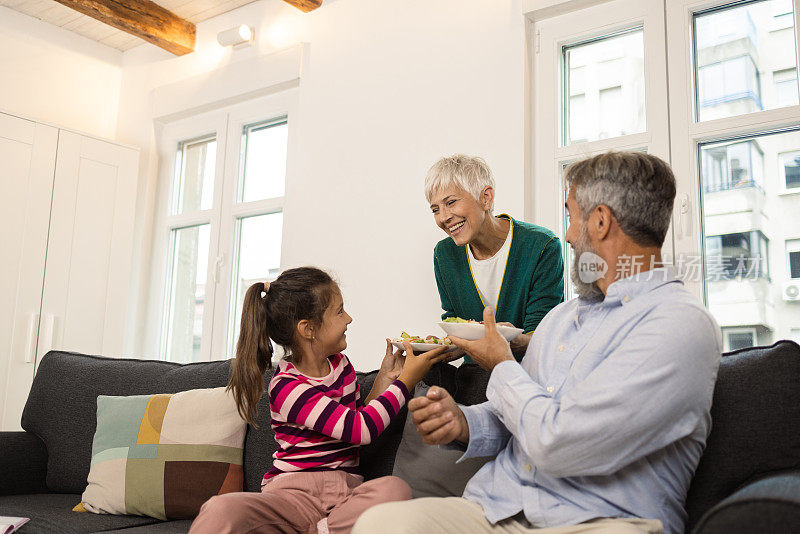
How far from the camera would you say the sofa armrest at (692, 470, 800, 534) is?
1034 millimetres

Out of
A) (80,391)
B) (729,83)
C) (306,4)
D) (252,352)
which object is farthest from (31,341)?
(729,83)

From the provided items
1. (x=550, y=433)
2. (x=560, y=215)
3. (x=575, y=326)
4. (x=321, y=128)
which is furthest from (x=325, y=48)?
(x=550, y=433)

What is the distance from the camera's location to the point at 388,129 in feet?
12.0

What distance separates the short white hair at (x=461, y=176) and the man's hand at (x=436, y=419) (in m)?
1.07

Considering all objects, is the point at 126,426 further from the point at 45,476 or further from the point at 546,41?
the point at 546,41

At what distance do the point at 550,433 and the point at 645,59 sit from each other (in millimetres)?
2211

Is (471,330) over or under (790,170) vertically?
under

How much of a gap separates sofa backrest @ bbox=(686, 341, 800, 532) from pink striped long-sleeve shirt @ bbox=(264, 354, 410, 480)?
742mm

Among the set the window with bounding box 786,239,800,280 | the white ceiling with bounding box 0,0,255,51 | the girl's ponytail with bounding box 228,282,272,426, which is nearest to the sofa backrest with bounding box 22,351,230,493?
the girl's ponytail with bounding box 228,282,272,426

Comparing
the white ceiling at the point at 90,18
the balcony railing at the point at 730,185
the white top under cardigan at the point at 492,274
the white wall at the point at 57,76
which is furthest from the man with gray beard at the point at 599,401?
the white wall at the point at 57,76

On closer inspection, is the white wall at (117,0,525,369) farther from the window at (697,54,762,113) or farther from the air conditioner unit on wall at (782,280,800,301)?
the air conditioner unit on wall at (782,280,800,301)

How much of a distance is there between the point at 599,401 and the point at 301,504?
870 mm

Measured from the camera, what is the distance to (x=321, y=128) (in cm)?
393

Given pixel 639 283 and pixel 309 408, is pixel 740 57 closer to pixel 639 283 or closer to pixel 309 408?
pixel 639 283
